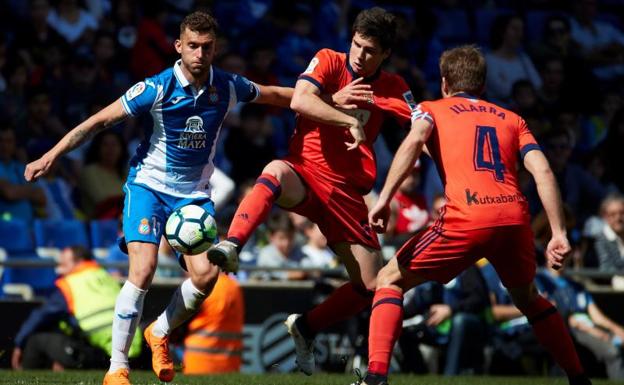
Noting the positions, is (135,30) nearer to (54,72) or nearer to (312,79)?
(54,72)

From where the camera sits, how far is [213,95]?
8.60m

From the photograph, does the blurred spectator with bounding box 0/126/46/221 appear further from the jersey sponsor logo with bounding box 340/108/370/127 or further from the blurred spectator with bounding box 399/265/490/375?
the jersey sponsor logo with bounding box 340/108/370/127

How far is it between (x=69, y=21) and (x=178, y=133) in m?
7.21

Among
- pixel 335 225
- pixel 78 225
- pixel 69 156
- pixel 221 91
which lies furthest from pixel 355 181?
pixel 69 156

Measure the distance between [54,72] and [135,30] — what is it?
51.0 inches

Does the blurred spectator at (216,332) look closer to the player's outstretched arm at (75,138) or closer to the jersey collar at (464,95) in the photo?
the player's outstretched arm at (75,138)

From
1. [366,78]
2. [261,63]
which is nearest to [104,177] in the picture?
[261,63]

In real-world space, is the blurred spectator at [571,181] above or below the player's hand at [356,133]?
below

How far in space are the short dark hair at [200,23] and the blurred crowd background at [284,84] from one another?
4536 mm

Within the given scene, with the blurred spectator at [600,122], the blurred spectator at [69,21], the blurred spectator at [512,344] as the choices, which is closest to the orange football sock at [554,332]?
the blurred spectator at [512,344]

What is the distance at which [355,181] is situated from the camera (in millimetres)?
9203

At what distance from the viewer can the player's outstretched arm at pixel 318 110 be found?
27.5 ft

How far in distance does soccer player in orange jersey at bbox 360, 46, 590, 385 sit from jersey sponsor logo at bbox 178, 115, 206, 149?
4.59 ft

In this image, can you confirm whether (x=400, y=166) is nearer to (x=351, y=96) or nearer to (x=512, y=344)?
(x=351, y=96)
